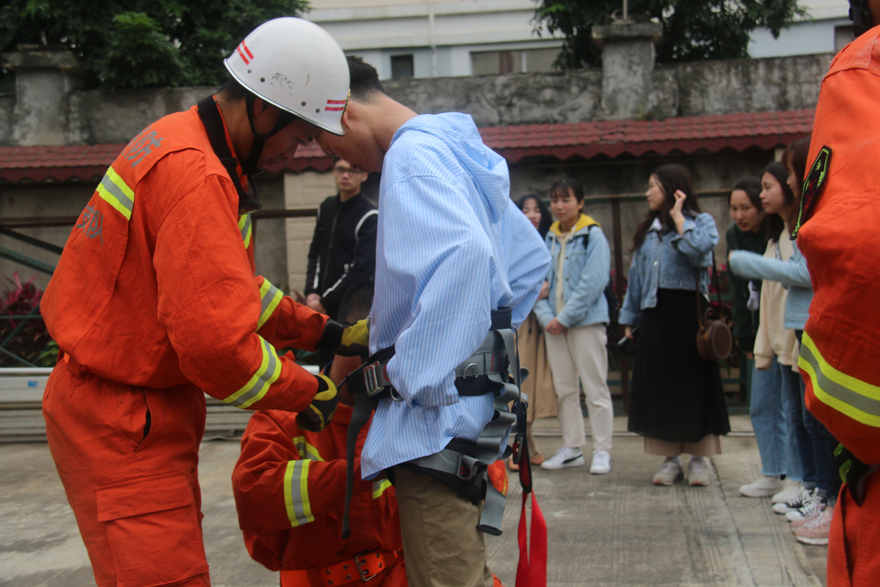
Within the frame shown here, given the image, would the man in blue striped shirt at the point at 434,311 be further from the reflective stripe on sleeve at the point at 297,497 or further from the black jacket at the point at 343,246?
the black jacket at the point at 343,246

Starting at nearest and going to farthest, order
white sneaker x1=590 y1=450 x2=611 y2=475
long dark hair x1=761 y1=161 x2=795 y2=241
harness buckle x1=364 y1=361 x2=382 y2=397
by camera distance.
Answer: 1. harness buckle x1=364 y1=361 x2=382 y2=397
2. long dark hair x1=761 y1=161 x2=795 y2=241
3. white sneaker x1=590 y1=450 x2=611 y2=475

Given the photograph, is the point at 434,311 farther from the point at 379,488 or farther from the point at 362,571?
the point at 362,571

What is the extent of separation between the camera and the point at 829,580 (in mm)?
1364

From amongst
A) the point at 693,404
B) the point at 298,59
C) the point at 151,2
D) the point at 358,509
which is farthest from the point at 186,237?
the point at 151,2

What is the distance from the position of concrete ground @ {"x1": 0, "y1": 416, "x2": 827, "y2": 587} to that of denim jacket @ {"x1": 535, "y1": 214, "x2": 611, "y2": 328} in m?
1.04

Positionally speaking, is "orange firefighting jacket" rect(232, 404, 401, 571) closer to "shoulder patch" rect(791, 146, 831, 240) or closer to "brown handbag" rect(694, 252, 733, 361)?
"shoulder patch" rect(791, 146, 831, 240)

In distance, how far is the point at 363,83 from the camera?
7.47 feet

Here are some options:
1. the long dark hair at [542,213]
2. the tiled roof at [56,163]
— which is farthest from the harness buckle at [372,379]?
the tiled roof at [56,163]

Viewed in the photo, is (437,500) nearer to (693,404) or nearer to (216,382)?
(216,382)

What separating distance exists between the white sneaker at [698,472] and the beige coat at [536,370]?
3.40 feet

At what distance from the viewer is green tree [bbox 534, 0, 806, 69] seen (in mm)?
11578

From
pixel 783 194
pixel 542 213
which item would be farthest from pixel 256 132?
pixel 542 213

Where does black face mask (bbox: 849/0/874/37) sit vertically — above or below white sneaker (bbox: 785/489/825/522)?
above

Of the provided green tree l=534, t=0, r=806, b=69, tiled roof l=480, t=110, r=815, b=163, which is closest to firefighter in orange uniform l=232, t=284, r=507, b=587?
tiled roof l=480, t=110, r=815, b=163
